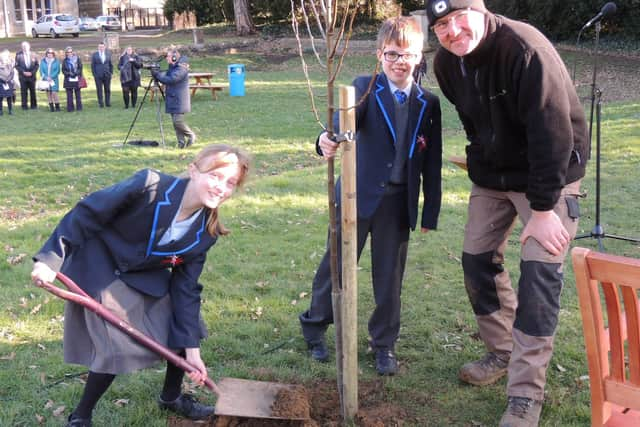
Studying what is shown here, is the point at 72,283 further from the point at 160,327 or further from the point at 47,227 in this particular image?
the point at 47,227

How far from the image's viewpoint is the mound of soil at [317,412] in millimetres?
3336

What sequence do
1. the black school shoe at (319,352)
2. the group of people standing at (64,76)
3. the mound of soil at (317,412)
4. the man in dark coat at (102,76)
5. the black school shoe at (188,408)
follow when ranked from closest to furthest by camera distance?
the mound of soil at (317,412), the black school shoe at (188,408), the black school shoe at (319,352), the group of people standing at (64,76), the man in dark coat at (102,76)

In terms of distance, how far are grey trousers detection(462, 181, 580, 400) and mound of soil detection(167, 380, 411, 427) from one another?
61cm

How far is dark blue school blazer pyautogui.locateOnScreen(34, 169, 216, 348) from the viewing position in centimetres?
299

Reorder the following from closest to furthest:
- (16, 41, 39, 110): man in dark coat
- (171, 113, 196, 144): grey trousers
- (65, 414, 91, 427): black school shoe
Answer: (65, 414, 91, 427): black school shoe, (171, 113, 196, 144): grey trousers, (16, 41, 39, 110): man in dark coat

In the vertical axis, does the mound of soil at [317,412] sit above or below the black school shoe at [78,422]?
below

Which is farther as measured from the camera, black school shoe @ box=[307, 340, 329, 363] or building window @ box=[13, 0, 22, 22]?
building window @ box=[13, 0, 22, 22]

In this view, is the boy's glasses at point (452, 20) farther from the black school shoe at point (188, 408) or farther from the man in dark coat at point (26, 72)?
the man in dark coat at point (26, 72)

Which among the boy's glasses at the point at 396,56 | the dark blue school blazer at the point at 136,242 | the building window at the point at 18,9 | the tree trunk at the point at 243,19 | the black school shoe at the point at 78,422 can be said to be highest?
the building window at the point at 18,9

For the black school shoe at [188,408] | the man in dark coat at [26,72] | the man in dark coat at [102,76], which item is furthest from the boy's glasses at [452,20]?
the man in dark coat at [26,72]

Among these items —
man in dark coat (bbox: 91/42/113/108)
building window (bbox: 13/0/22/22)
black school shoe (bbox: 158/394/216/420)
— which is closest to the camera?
black school shoe (bbox: 158/394/216/420)

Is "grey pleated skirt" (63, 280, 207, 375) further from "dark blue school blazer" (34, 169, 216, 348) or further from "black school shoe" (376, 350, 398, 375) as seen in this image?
"black school shoe" (376, 350, 398, 375)

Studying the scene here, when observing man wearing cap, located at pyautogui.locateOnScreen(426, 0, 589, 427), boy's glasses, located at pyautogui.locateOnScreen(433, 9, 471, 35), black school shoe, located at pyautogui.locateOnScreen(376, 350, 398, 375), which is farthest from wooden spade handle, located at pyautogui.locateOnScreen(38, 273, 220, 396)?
boy's glasses, located at pyautogui.locateOnScreen(433, 9, 471, 35)

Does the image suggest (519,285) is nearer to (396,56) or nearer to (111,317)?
(396,56)
